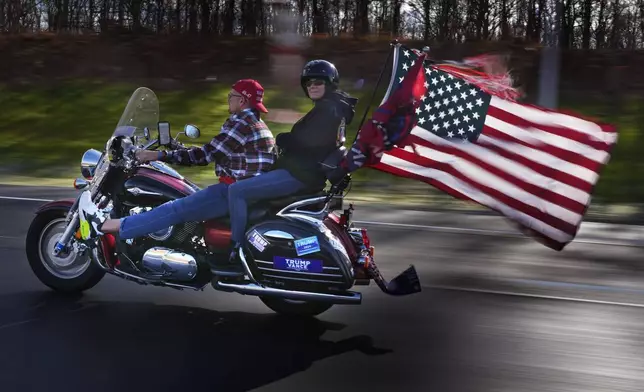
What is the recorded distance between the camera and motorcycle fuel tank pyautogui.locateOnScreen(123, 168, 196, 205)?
234 inches

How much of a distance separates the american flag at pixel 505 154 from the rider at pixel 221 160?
960 mm

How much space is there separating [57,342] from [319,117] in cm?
209

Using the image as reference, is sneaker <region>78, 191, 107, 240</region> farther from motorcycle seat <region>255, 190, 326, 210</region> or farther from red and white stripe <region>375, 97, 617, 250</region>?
red and white stripe <region>375, 97, 617, 250</region>

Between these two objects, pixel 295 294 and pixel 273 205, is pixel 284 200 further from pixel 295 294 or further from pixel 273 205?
pixel 295 294

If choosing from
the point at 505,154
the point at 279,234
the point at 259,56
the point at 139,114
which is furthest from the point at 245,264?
the point at 259,56

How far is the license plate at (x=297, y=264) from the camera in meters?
5.47

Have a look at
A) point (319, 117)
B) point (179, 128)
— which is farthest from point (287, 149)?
point (179, 128)

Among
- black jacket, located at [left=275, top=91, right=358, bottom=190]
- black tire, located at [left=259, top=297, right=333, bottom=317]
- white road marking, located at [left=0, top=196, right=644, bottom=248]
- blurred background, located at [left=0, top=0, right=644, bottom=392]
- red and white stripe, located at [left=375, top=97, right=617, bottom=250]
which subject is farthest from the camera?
white road marking, located at [left=0, top=196, right=644, bottom=248]

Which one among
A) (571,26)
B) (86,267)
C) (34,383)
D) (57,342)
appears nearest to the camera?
(34,383)

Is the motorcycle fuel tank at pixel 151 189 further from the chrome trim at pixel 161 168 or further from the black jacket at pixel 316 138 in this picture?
the black jacket at pixel 316 138

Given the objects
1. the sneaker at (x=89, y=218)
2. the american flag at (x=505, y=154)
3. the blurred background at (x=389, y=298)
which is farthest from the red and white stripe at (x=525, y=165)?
the sneaker at (x=89, y=218)

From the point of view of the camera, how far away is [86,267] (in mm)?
6383

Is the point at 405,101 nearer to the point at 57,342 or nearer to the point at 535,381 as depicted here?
the point at 535,381

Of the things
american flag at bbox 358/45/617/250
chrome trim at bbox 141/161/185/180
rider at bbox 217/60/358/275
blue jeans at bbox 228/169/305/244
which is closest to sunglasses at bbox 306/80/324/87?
rider at bbox 217/60/358/275
